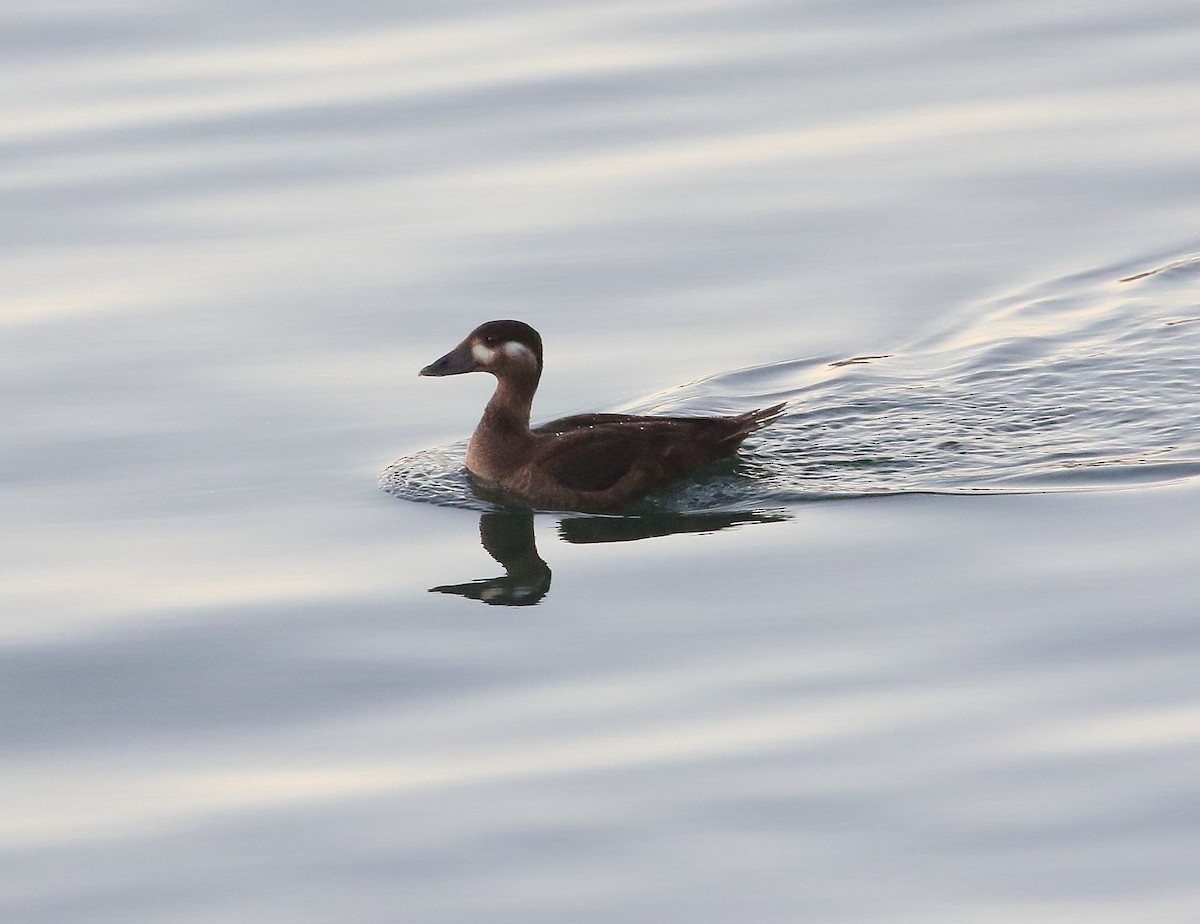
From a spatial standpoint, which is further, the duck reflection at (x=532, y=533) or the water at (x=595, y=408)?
the duck reflection at (x=532, y=533)

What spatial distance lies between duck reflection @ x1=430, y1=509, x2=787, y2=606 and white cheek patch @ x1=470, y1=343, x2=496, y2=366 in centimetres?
80

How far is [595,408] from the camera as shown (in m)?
11.4

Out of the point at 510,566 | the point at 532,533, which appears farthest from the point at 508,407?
the point at 510,566

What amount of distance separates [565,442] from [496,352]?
67 centimetres

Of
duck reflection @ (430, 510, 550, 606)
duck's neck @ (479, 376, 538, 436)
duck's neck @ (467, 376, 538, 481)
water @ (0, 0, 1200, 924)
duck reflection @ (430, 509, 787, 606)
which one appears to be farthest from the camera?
duck's neck @ (479, 376, 538, 436)

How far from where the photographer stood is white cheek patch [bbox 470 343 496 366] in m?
10.8

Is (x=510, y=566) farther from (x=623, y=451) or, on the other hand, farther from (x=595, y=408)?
(x=595, y=408)

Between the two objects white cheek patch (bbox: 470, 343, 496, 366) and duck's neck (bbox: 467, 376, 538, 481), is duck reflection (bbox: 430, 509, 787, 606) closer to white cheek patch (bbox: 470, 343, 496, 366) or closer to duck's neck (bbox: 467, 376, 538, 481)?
duck's neck (bbox: 467, 376, 538, 481)

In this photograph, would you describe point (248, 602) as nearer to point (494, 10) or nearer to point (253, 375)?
point (253, 375)

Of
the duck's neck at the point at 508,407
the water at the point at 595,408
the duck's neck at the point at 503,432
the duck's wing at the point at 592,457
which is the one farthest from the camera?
the duck's neck at the point at 508,407

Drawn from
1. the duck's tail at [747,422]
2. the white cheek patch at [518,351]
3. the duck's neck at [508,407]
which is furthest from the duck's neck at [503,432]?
the duck's tail at [747,422]

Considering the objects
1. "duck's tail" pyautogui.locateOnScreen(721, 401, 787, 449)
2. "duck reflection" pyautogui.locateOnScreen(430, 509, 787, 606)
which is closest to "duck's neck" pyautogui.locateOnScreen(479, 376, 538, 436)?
"duck reflection" pyautogui.locateOnScreen(430, 509, 787, 606)

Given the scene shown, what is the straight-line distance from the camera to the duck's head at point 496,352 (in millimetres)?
10742

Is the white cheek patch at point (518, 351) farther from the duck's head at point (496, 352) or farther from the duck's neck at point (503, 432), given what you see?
the duck's neck at point (503, 432)
